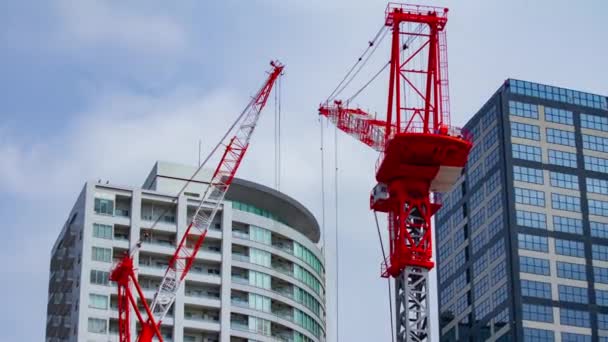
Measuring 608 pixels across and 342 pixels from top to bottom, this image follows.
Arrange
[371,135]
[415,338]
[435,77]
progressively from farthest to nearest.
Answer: [371,135]
[435,77]
[415,338]

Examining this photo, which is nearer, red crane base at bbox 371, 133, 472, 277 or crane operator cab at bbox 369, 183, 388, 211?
red crane base at bbox 371, 133, 472, 277

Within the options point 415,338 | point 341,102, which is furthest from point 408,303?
point 341,102

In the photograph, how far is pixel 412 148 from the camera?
154m

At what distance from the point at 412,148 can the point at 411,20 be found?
1795cm

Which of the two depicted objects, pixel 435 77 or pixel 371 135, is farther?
pixel 371 135

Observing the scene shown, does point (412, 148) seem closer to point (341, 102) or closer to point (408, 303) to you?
point (408, 303)

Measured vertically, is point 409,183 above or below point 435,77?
below

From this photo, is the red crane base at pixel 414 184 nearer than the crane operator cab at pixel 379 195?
Yes

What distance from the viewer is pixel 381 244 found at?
15738 centimetres

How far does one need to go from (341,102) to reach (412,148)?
36.5 m

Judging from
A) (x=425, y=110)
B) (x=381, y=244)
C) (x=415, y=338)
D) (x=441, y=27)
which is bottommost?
(x=415, y=338)

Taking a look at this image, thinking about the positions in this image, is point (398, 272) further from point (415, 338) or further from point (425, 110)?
point (425, 110)

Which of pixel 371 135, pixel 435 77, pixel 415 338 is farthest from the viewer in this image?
pixel 371 135

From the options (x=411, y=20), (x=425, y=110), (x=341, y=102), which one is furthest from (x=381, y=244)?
(x=341, y=102)
